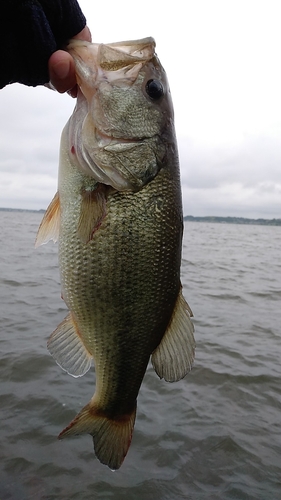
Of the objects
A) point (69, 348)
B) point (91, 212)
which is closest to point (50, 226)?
point (91, 212)

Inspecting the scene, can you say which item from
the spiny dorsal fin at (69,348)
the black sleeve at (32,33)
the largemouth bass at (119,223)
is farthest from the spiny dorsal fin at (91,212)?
the black sleeve at (32,33)

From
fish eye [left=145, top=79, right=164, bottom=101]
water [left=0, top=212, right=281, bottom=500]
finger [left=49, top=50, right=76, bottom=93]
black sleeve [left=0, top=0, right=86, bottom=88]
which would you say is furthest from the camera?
water [left=0, top=212, right=281, bottom=500]

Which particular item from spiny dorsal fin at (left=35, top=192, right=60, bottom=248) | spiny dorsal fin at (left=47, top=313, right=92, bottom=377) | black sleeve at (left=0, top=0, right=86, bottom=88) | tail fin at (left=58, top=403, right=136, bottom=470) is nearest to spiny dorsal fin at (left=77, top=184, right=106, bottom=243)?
spiny dorsal fin at (left=35, top=192, right=60, bottom=248)

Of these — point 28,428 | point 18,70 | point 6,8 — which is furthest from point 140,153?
point 28,428

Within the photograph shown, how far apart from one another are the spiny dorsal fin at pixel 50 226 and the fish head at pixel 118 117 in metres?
0.32

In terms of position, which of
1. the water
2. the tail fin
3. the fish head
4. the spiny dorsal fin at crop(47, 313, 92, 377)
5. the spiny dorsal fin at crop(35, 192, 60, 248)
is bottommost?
the water

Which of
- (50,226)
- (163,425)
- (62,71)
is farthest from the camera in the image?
(163,425)

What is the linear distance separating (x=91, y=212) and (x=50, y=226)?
39cm

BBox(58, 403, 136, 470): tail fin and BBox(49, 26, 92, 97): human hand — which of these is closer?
BBox(49, 26, 92, 97): human hand

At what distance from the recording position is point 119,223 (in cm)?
195

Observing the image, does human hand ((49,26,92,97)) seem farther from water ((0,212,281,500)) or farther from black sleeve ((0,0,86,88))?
water ((0,212,281,500))

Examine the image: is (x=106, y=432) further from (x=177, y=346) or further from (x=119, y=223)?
(x=119, y=223)

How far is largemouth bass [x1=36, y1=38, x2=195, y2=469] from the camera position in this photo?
197 centimetres

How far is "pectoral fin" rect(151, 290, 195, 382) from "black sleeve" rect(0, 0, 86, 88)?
4.56 feet
